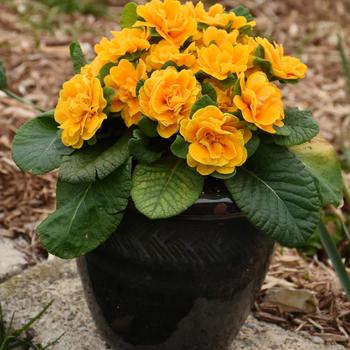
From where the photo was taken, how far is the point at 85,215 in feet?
5.45

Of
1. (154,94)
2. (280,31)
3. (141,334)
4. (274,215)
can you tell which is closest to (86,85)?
(154,94)

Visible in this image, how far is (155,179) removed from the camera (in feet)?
5.32

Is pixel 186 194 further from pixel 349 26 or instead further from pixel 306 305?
pixel 349 26

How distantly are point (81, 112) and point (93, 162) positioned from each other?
0.12 meters

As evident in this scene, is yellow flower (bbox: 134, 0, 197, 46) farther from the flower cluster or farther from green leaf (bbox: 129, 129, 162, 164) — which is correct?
green leaf (bbox: 129, 129, 162, 164)

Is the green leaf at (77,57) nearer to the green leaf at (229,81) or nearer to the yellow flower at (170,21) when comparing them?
the yellow flower at (170,21)

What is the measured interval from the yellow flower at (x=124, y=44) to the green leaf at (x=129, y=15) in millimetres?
108

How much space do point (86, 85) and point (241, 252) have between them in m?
0.53

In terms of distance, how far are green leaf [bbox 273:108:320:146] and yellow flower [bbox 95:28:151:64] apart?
37 centimetres

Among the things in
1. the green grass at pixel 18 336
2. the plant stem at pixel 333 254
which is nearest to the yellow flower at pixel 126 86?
the plant stem at pixel 333 254

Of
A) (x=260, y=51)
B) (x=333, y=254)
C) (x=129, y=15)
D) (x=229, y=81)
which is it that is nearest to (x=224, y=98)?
(x=229, y=81)

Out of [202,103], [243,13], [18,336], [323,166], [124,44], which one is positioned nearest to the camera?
[202,103]

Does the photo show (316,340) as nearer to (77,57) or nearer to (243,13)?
(243,13)

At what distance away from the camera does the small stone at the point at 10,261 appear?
2.39m
